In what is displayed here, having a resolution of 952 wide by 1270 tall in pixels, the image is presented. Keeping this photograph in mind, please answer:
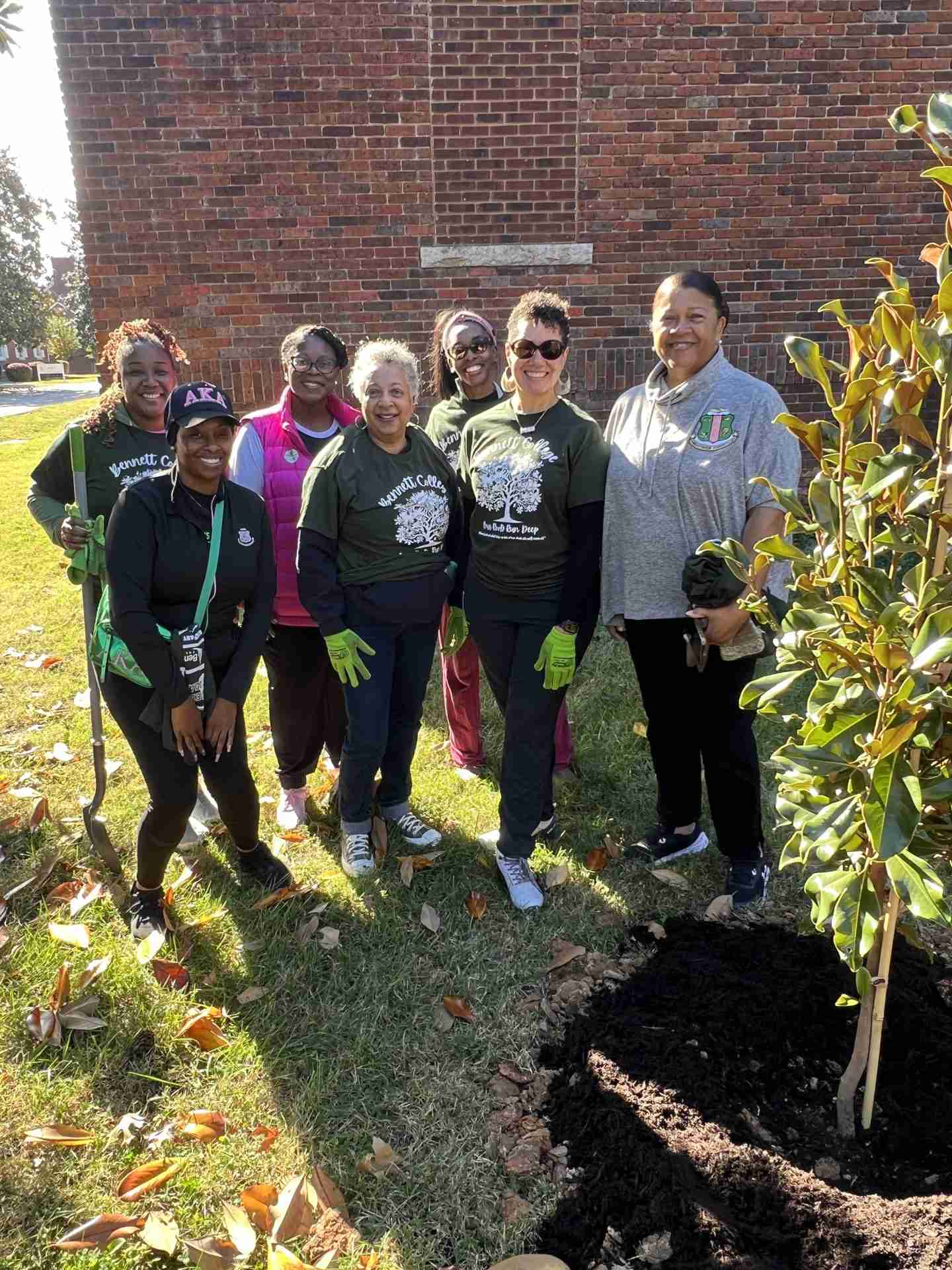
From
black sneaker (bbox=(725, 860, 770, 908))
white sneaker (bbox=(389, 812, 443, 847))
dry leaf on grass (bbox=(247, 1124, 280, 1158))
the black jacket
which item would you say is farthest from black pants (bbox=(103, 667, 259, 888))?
black sneaker (bbox=(725, 860, 770, 908))

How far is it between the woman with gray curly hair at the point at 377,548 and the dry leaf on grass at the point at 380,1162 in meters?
1.34

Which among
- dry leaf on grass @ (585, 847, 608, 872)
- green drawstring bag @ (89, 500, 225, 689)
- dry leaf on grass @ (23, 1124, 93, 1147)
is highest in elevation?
green drawstring bag @ (89, 500, 225, 689)

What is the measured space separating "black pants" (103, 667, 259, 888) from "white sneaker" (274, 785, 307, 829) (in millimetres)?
579

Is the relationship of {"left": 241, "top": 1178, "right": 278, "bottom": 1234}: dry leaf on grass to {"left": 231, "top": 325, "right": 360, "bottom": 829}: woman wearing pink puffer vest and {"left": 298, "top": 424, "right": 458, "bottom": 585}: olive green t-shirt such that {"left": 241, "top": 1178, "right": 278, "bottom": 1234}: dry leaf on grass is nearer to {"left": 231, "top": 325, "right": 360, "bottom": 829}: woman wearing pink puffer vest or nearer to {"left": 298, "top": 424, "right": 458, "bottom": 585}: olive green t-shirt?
{"left": 231, "top": 325, "right": 360, "bottom": 829}: woman wearing pink puffer vest

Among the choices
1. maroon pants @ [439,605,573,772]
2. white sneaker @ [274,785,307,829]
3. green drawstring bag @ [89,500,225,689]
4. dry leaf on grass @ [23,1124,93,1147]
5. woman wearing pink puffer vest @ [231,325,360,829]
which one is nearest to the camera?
dry leaf on grass @ [23,1124,93,1147]

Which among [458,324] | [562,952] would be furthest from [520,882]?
[458,324]

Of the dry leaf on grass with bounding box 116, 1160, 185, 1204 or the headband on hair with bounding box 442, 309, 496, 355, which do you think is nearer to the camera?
the dry leaf on grass with bounding box 116, 1160, 185, 1204

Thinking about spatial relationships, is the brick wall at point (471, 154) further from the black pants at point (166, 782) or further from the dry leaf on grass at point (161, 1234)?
the dry leaf on grass at point (161, 1234)

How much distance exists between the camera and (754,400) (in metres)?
2.78

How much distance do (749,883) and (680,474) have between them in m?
1.55

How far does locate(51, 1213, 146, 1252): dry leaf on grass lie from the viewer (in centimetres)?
213

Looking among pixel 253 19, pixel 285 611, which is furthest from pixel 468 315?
pixel 253 19

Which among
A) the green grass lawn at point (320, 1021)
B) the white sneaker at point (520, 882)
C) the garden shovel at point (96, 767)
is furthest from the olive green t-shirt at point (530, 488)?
the garden shovel at point (96, 767)

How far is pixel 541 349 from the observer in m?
3.01
